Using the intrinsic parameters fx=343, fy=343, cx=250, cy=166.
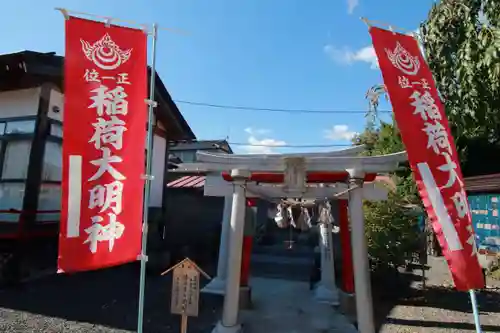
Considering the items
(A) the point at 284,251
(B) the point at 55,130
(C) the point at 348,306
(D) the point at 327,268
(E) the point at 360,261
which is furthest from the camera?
(A) the point at 284,251

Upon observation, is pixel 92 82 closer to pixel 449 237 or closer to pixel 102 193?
pixel 102 193

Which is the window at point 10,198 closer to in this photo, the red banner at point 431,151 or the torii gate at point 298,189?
the torii gate at point 298,189

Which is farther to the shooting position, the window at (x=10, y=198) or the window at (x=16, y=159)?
the window at (x=16, y=159)

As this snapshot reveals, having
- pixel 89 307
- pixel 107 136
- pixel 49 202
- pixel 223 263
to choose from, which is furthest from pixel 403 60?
pixel 49 202

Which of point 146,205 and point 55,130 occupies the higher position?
point 55,130

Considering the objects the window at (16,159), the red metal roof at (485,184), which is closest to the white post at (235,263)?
the window at (16,159)

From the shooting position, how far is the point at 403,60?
15.5ft

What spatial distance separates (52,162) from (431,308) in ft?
33.4

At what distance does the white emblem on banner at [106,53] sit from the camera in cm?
411

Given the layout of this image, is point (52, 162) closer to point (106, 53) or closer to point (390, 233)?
point (106, 53)

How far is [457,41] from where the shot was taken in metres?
5.62

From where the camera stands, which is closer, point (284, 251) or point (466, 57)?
point (466, 57)

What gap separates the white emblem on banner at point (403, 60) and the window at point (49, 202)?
8625 millimetres

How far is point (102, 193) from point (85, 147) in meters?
0.56
